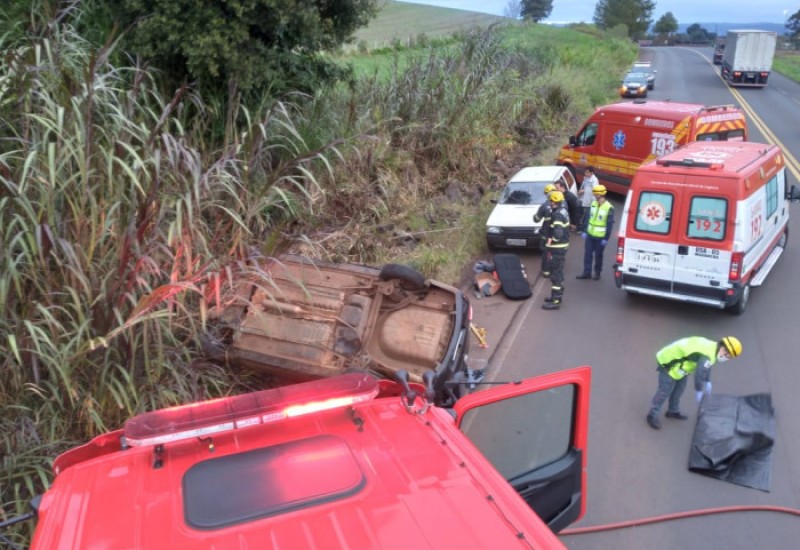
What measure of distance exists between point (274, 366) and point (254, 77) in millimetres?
4148

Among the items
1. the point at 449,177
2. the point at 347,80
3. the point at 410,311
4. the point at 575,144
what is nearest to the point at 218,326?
the point at 410,311

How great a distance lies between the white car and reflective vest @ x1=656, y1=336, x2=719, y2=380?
15.8ft

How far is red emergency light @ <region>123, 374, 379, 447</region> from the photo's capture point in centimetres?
273

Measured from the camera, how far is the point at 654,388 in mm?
7605

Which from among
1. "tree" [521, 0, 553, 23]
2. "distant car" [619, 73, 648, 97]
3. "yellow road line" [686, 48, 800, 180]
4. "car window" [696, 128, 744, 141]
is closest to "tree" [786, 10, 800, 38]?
"tree" [521, 0, 553, 23]

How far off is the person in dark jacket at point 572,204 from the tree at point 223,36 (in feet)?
18.1

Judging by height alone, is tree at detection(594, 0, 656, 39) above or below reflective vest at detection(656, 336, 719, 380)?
above

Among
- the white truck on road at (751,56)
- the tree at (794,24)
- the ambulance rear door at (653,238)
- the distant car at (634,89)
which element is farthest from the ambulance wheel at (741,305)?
the tree at (794,24)

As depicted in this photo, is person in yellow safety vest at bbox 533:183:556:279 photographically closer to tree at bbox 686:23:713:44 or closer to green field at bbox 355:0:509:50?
green field at bbox 355:0:509:50

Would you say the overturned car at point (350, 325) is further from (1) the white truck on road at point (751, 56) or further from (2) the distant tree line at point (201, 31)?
(1) the white truck on road at point (751, 56)

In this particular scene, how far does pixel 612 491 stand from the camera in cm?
585

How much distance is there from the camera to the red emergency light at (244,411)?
107 inches

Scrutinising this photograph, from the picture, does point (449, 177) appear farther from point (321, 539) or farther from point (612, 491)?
point (321, 539)

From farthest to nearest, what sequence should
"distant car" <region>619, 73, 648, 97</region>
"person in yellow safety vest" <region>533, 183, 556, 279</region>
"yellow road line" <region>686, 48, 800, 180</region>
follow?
1. "distant car" <region>619, 73, 648, 97</region>
2. "yellow road line" <region>686, 48, 800, 180</region>
3. "person in yellow safety vest" <region>533, 183, 556, 279</region>
